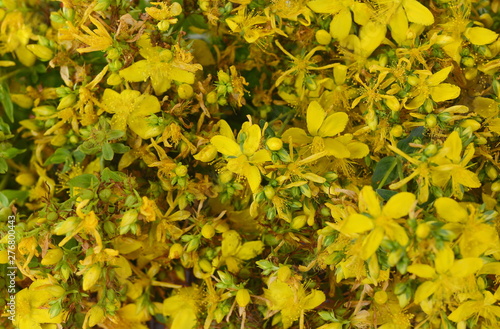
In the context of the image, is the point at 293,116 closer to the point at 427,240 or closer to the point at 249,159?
the point at 249,159

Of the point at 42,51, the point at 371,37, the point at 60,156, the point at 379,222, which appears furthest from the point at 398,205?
the point at 42,51

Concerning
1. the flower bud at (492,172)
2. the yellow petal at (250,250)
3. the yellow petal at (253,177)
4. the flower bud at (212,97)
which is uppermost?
the flower bud at (212,97)

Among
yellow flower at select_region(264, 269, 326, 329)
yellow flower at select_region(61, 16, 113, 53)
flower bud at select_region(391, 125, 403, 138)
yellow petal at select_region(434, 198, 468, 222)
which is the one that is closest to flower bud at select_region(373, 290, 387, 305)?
yellow flower at select_region(264, 269, 326, 329)

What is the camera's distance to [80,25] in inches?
47.8

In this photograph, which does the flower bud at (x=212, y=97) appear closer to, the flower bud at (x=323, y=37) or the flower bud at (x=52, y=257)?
the flower bud at (x=323, y=37)

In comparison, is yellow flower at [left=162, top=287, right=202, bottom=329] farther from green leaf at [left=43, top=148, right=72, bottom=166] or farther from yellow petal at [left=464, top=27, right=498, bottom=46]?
yellow petal at [left=464, top=27, right=498, bottom=46]

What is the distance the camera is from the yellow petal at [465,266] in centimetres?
98

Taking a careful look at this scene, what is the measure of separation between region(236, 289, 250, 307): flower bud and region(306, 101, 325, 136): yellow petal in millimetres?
401

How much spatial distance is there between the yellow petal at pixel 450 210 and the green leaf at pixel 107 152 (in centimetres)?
70

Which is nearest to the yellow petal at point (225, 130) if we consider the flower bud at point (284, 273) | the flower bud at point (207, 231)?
the flower bud at point (207, 231)

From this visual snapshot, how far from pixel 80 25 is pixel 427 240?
0.87 meters

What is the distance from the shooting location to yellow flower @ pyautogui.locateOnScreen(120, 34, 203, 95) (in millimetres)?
1196

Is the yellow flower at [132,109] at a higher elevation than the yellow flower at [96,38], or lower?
lower

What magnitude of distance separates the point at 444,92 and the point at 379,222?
39 cm
